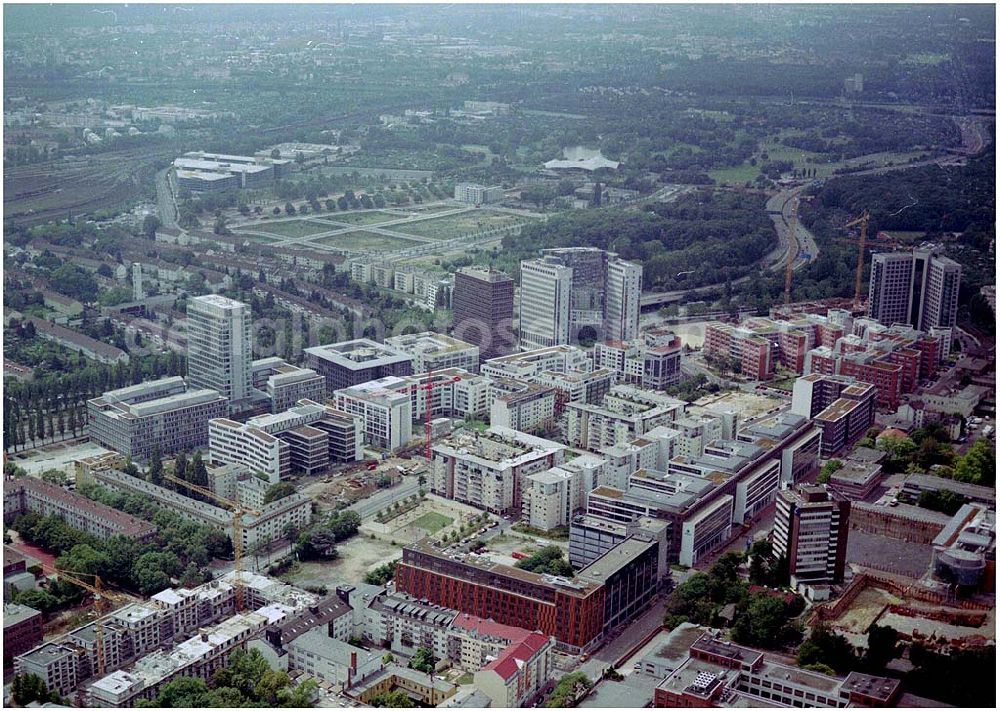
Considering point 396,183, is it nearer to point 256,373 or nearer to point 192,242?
point 192,242

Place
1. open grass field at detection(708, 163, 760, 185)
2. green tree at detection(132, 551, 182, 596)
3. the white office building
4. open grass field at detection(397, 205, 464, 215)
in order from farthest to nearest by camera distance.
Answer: open grass field at detection(708, 163, 760, 185) → open grass field at detection(397, 205, 464, 215) → the white office building → green tree at detection(132, 551, 182, 596)

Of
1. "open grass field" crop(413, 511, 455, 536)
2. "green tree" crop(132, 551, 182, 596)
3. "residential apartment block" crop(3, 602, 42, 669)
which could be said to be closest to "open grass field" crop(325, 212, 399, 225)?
"open grass field" crop(413, 511, 455, 536)

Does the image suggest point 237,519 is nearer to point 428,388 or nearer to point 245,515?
point 245,515

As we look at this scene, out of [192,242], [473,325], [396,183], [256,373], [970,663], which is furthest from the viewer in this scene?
[396,183]

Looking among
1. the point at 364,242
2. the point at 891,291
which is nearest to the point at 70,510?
the point at 364,242

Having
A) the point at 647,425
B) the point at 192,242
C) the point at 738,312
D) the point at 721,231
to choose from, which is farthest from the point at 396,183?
the point at 647,425

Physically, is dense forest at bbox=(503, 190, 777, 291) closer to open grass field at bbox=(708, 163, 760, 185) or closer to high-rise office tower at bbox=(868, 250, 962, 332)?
open grass field at bbox=(708, 163, 760, 185)
